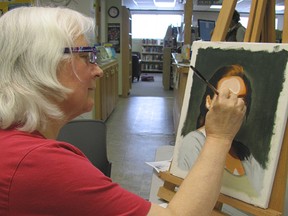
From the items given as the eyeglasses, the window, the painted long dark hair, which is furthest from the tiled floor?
the window

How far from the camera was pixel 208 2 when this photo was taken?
7641 mm

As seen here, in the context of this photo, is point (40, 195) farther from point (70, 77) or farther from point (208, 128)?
point (208, 128)

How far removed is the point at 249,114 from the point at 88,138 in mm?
875

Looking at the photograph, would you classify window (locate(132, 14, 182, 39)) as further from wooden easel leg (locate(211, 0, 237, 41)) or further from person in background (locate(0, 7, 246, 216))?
person in background (locate(0, 7, 246, 216))

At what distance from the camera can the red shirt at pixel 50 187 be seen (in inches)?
23.9

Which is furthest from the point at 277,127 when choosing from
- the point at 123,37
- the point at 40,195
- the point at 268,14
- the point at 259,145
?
the point at 123,37

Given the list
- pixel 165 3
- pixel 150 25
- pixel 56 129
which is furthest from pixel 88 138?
pixel 150 25

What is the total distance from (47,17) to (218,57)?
0.67 meters

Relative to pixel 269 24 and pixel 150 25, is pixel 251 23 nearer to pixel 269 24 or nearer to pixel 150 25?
pixel 269 24

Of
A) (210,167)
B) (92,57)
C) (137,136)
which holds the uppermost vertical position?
(92,57)

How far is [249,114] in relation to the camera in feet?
3.47

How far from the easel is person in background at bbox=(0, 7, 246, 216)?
226 mm

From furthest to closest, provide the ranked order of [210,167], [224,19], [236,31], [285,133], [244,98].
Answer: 1. [236,31]
2. [224,19]
3. [244,98]
4. [285,133]
5. [210,167]

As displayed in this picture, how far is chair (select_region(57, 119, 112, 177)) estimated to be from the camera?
164 cm
